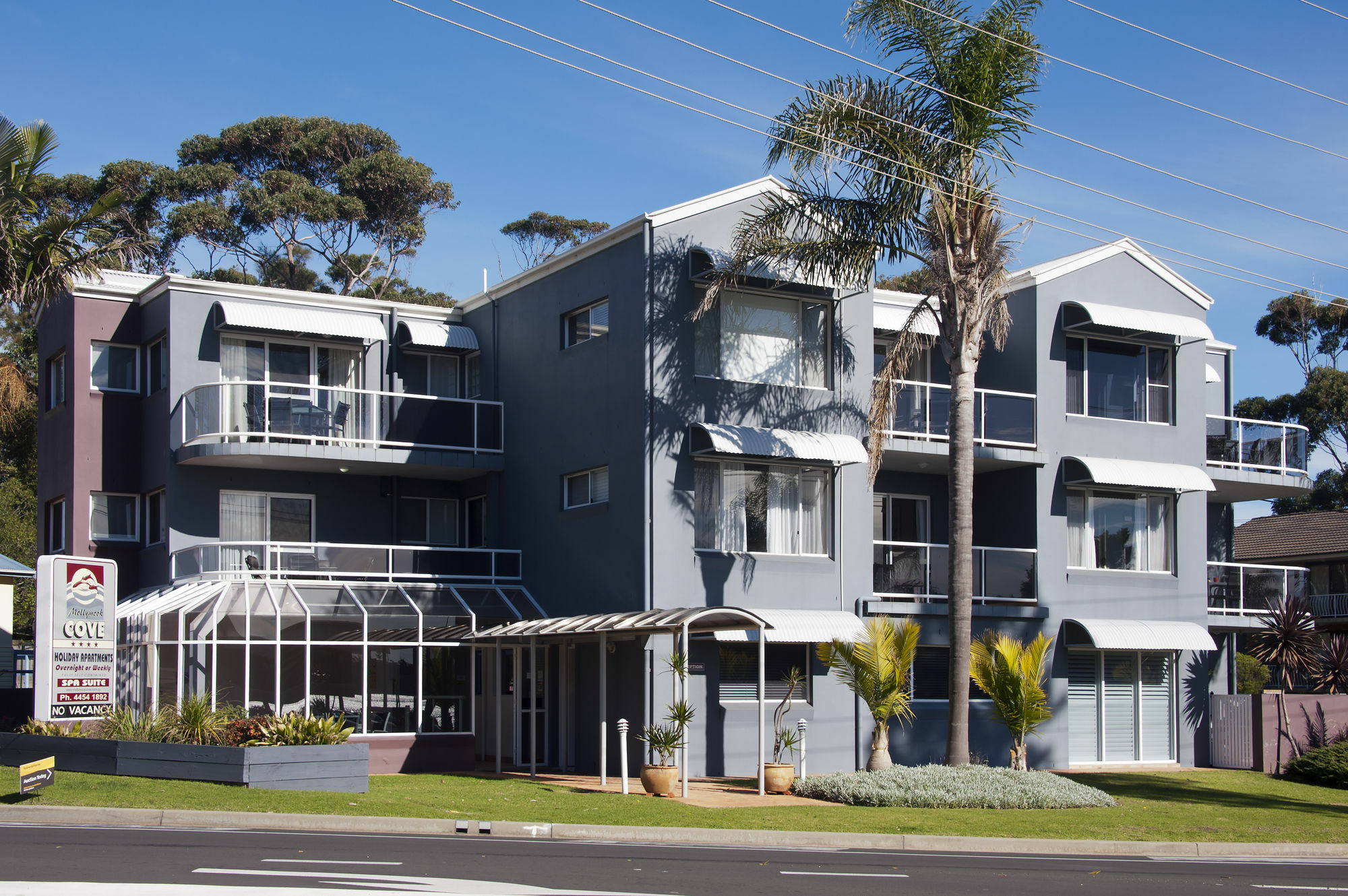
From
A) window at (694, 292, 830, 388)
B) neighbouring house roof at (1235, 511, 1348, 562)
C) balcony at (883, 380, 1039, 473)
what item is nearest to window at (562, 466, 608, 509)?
window at (694, 292, 830, 388)

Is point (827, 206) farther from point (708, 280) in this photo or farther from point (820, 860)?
point (820, 860)

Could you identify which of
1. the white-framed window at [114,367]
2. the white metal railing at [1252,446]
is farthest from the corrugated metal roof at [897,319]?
the white-framed window at [114,367]

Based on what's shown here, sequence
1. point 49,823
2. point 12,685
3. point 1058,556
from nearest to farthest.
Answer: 1. point 49,823
2. point 1058,556
3. point 12,685

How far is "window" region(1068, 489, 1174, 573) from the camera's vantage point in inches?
1110

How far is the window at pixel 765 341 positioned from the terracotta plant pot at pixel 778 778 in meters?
6.99

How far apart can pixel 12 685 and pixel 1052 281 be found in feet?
80.5

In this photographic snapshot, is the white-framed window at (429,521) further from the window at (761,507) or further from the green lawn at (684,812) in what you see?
the green lawn at (684,812)

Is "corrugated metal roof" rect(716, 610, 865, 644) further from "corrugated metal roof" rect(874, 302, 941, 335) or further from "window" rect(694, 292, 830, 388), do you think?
"corrugated metal roof" rect(874, 302, 941, 335)

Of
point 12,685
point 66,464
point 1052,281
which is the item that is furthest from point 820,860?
point 12,685

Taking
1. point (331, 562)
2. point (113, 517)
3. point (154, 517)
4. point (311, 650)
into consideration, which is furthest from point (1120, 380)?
point (113, 517)

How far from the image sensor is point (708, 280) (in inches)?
953

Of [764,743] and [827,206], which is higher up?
[827,206]

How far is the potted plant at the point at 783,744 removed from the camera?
21.1 metres

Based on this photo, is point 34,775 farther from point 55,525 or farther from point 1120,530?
point 1120,530
